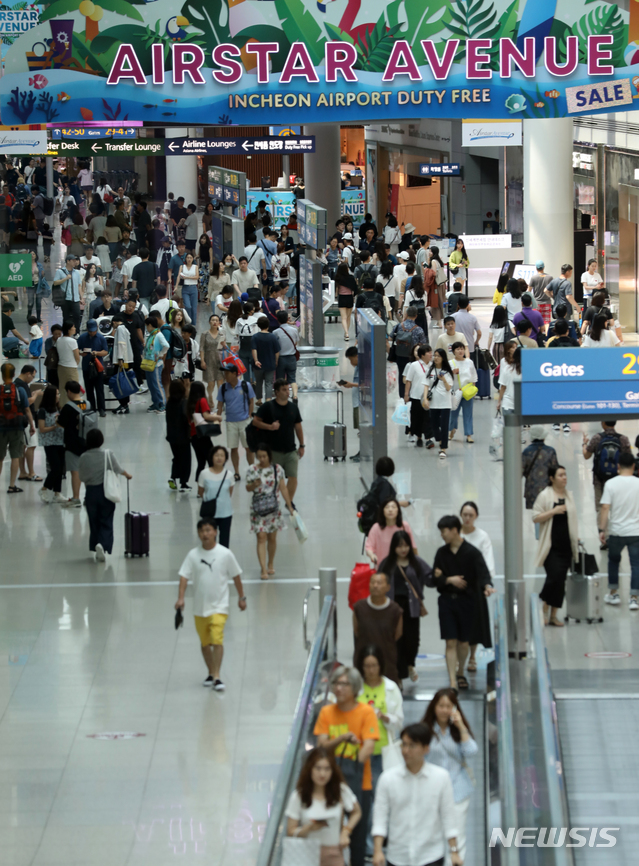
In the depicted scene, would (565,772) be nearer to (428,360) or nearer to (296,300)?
(428,360)

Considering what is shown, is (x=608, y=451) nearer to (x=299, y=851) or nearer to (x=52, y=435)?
(x=52, y=435)

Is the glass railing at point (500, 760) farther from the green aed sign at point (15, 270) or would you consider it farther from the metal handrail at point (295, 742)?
the green aed sign at point (15, 270)

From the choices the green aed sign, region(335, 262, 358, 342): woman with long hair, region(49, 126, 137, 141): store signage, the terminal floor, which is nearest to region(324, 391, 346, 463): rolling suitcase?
the terminal floor

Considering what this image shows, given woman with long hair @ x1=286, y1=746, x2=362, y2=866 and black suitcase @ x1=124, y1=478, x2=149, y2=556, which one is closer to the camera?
woman with long hair @ x1=286, y1=746, x2=362, y2=866

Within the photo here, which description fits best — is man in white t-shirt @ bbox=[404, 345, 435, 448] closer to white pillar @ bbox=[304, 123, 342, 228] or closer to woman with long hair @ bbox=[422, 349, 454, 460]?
woman with long hair @ bbox=[422, 349, 454, 460]

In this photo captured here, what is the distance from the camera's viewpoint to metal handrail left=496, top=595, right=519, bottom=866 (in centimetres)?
614

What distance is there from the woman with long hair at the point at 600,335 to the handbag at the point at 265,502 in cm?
637

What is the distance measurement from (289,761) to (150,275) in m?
19.9

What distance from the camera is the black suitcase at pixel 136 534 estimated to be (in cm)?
1269

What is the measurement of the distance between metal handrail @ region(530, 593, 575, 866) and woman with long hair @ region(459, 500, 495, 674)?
32 cm

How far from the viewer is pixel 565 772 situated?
8.40m

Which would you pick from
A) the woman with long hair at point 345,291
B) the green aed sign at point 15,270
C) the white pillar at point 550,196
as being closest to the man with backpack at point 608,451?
the green aed sign at point 15,270

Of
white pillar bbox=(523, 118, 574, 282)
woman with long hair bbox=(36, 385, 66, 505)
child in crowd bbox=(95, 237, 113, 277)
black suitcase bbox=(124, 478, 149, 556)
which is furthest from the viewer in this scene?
child in crowd bbox=(95, 237, 113, 277)

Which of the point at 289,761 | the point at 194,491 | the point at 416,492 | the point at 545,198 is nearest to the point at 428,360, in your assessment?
the point at 416,492
